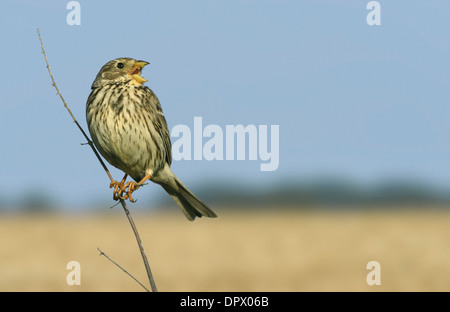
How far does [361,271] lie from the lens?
3334 cm

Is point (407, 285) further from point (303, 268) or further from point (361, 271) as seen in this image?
point (303, 268)

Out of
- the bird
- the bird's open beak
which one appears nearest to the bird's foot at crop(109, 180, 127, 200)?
the bird

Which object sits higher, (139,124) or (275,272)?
(275,272)

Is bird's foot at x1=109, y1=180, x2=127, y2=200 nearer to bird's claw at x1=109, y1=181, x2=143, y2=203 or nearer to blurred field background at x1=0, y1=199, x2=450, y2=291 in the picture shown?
bird's claw at x1=109, y1=181, x2=143, y2=203

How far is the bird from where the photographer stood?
19.0 ft

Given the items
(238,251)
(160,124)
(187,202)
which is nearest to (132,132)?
(160,124)

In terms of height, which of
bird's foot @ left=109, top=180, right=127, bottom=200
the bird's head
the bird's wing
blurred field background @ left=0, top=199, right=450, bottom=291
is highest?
blurred field background @ left=0, top=199, right=450, bottom=291

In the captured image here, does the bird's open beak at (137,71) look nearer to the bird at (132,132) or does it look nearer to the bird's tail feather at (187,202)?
the bird at (132,132)

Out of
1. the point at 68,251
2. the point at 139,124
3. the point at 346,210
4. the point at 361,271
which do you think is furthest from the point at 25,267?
the point at 346,210

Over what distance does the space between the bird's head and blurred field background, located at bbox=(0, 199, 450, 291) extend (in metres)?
23.0

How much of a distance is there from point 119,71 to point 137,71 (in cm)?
29
